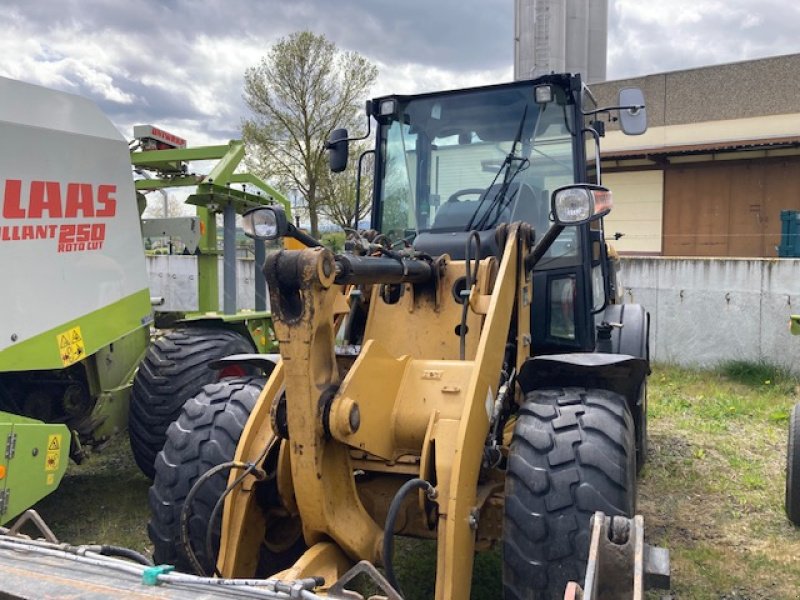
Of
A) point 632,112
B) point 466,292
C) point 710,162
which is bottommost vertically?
point 466,292

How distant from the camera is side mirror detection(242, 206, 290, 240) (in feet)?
9.59

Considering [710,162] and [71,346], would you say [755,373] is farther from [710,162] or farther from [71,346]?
[710,162]

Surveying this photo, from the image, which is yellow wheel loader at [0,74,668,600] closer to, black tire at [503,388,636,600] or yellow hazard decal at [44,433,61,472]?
black tire at [503,388,636,600]

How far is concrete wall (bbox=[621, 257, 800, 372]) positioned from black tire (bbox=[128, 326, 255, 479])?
24.3 ft

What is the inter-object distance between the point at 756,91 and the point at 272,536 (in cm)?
2104

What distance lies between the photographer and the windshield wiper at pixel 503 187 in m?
4.12

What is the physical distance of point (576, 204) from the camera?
3.03 meters

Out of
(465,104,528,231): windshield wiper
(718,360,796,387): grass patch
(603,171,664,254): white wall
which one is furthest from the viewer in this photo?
(603,171,664,254): white wall

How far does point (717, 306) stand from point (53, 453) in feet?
29.1

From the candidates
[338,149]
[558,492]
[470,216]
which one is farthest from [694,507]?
[338,149]

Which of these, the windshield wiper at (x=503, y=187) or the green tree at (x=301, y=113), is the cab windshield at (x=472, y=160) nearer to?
the windshield wiper at (x=503, y=187)

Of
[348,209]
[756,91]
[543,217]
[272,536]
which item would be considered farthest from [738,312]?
[756,91]

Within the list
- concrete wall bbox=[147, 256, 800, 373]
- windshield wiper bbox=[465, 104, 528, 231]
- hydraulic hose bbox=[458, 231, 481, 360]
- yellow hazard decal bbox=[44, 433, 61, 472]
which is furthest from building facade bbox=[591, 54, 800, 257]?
yellow hazard decal bbox=[44, 433, 61, 472]

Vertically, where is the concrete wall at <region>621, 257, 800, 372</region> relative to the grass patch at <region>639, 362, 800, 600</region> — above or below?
above
